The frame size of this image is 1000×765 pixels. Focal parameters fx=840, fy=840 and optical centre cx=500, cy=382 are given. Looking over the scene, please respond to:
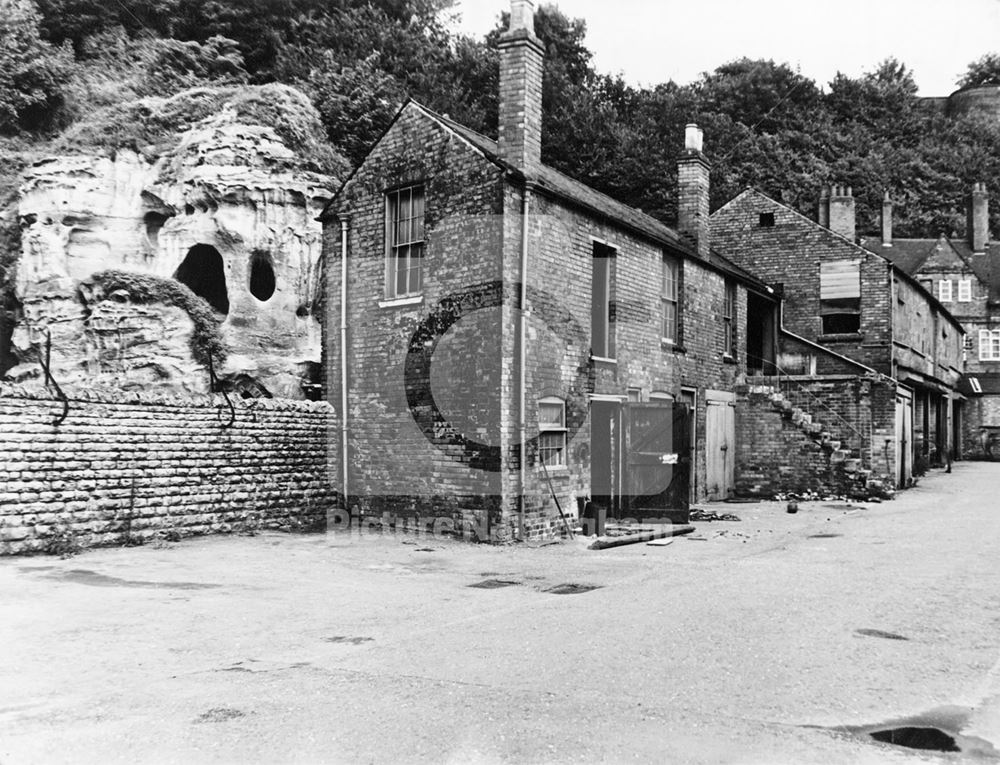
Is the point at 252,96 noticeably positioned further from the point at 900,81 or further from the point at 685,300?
the point at 900,81

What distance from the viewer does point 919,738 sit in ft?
16.1

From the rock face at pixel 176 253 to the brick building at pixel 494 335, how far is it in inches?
589

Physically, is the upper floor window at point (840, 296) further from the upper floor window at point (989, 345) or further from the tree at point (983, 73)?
the tree at point (983, 73)

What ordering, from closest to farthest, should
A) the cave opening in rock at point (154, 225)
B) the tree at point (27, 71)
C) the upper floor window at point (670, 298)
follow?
the upper floor window at point (670, 298) < the cave opening in rock at point (154, 225) < the tree at point (27, 71)

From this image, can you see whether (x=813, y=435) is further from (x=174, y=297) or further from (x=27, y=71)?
(x=27, y=71)

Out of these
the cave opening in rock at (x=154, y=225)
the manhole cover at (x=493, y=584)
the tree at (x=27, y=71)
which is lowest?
the manhole cover at (x=493, y=584)

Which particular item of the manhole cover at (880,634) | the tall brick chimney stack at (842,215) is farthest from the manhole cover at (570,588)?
the tall brick chimney stack at (842,215)

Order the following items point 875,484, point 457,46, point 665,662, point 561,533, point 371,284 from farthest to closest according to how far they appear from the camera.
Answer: point 457,46 < point 875,484 < point 371,284 < point 561,533 < point 665,662

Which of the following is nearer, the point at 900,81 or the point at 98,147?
the point at 98,147

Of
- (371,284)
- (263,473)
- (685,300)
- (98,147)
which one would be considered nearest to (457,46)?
(98,147)

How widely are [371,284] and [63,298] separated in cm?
1917

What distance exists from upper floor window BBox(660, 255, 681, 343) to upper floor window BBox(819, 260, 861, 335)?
1000cm

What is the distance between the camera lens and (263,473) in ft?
48.2

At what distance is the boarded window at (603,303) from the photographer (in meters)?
16.5
